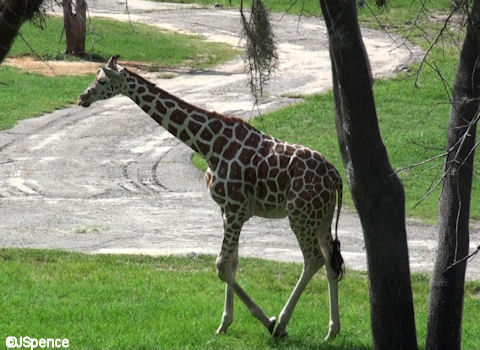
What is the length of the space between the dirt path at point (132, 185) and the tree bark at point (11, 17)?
7.99 meters

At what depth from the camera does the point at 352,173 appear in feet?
27.9

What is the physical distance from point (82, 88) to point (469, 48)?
19744 millimetres

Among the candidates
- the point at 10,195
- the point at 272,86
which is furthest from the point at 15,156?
the point at 272,86

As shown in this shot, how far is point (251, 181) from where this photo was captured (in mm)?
9695

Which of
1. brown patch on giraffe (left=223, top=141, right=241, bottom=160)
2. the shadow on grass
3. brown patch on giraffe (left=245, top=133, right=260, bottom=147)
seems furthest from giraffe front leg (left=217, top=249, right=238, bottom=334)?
brown patch on giraffe (left=245, top=133, right=260, bottom=147)

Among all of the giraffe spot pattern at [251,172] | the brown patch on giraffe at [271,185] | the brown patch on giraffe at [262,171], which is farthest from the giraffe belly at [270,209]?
the brown patch on giraffe at [262,171]

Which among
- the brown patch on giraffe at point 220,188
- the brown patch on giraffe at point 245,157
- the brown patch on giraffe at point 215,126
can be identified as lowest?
the brown patch on giraffe at point 220,188

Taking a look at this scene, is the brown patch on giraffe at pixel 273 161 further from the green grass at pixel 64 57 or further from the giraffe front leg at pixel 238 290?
the green grass at pixel 64 57

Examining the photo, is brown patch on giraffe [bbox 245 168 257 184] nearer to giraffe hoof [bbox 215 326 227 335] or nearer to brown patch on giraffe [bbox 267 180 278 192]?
brown patch on giraffe [bbox 267 180 278 192]

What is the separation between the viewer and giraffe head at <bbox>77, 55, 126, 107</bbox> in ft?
32.5

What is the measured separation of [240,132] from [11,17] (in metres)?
4.00

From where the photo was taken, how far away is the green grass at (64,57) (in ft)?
A: 84.9

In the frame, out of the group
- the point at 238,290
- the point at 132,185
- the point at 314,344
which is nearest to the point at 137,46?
the point at 132,185

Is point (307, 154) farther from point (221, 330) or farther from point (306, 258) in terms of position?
point (221, 330)
